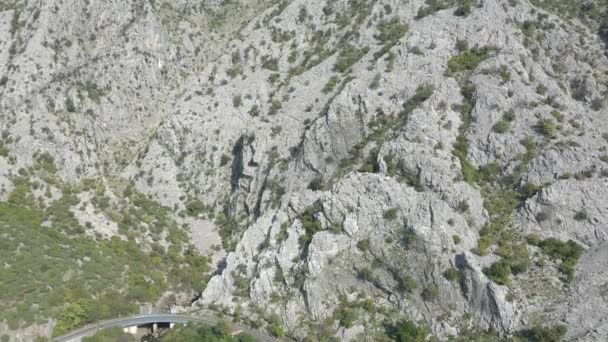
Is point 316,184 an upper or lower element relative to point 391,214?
upper

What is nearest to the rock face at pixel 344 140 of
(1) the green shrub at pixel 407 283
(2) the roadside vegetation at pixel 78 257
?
(1) the green shrub at pixel 407 283

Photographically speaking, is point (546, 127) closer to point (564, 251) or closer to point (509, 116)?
point (509, 116)

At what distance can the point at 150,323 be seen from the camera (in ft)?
178

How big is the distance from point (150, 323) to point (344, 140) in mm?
35434

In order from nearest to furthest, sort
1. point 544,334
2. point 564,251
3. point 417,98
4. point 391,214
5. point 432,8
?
point 544,334 → point 564,251 → point 391,214 → point 417,98 → point 432,8

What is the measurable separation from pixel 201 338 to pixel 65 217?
96.2ft

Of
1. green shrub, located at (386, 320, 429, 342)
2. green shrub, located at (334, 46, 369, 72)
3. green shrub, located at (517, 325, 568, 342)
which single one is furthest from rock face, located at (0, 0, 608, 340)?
green shrub, located at (386, 320, 429, 342)

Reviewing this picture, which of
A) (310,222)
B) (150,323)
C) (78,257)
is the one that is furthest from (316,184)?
(78,257)

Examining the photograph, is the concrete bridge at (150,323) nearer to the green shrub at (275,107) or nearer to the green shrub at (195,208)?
the green shrub at (195,208)

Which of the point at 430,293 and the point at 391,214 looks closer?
the point at 430,293

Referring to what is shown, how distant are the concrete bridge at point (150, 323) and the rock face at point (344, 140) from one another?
8.54ft

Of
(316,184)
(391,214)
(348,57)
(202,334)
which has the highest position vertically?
(348,57)

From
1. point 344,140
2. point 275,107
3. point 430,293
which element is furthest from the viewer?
point 275,107

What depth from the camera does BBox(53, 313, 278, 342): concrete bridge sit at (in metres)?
49.9
